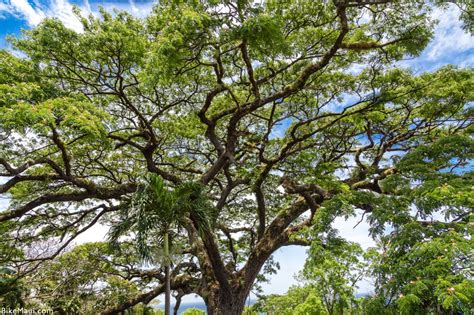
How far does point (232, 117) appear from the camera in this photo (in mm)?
7723

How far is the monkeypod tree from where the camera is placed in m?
5.34

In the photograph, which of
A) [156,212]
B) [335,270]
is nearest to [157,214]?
[156,212]

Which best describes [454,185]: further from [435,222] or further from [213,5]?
[213,5]

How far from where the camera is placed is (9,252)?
959 cm

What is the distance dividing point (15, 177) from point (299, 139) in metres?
6.00

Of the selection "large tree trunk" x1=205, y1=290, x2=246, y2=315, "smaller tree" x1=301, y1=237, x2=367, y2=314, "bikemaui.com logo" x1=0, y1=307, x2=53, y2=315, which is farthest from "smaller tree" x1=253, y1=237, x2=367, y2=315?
"bikemaui.com logo" x1=0, y1=307, x2=53, y2=315

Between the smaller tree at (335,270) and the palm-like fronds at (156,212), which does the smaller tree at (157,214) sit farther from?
the smaller tree at (335,270)

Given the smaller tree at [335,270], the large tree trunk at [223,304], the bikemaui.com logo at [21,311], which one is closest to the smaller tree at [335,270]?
the smaller tree at [335,270]

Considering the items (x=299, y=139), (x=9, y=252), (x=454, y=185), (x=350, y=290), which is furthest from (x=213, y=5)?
(x=9, y=252)

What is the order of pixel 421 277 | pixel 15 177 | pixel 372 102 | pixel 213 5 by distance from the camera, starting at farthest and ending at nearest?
pixel 372 102 → pixel 15 177 → pixel 213 5 → pixel 421 277

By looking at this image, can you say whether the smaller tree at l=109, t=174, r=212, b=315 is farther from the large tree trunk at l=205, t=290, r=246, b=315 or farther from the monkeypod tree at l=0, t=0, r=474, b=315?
the large tree trunk at l=205, t=290, r=246, b=315

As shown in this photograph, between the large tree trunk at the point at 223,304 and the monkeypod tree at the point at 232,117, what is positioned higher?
the monkeypod tree at the point at 232,117

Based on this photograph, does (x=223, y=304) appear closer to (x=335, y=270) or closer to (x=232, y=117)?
(x=335, y=270)

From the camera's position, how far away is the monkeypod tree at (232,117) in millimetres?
5336
